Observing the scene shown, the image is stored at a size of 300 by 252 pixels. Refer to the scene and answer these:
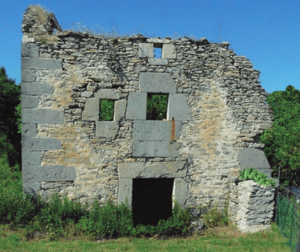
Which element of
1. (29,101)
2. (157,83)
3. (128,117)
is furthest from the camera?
(157,83)

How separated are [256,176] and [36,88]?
17.8ft

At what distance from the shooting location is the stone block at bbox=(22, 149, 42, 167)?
21.3ft

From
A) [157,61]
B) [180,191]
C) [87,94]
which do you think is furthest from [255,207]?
[87,94]

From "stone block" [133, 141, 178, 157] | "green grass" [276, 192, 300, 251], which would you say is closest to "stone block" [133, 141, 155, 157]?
"stone block" [133, 141, 178, 157]

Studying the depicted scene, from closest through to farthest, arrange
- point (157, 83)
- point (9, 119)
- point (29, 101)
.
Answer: point (29, 101) < point (157, 83) < point (9, 119)

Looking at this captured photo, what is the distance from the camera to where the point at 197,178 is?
23.7 ft

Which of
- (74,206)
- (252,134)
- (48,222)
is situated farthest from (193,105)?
(48,222)

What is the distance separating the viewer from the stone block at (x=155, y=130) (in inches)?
272

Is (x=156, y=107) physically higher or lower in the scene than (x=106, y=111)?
higher

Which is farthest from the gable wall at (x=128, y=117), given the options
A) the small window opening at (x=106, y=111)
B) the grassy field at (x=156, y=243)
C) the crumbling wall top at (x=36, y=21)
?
the small window opening at (x=106, y=111)

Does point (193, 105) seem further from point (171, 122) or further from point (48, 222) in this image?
point (48, 222)

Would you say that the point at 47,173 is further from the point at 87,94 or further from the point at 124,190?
the point at 87,94

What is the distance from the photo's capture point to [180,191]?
280 inches

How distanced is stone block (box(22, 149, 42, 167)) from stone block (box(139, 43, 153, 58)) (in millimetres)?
3256
